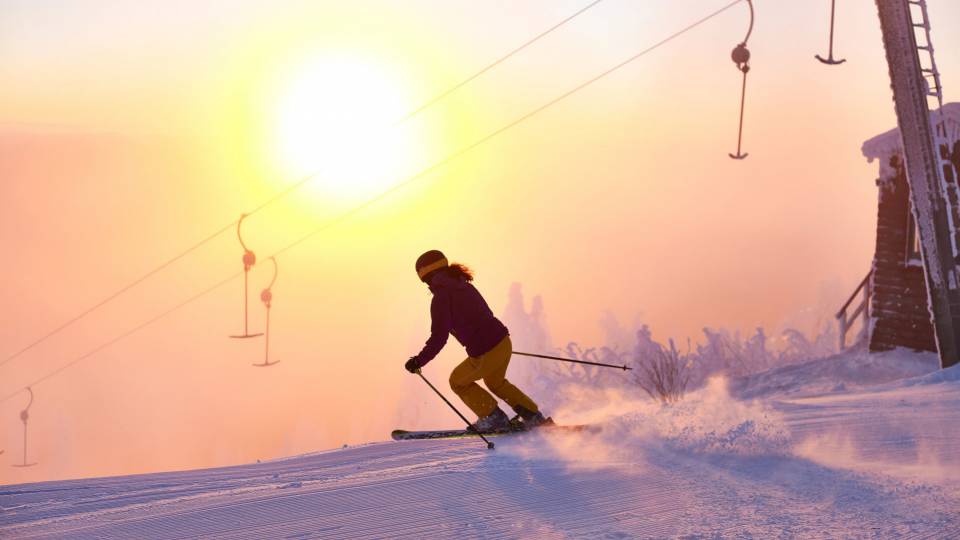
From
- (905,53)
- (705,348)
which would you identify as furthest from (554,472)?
(705,348)

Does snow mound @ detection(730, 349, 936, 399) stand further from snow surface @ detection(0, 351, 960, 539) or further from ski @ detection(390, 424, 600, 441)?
snow surface @ detection(0, 351, 960, 539)

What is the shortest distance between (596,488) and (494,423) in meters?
3.28

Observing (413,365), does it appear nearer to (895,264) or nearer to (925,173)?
(925,173)

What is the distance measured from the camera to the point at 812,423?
8.57 metres

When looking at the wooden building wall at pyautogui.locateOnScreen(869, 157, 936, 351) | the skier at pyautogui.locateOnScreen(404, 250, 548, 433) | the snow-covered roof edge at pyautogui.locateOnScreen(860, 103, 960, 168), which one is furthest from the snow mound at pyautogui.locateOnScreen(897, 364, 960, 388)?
the snow-covered roof edge at pyautogui.locateOnScreen(860, 103, 960, 168)

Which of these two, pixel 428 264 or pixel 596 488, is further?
pixel 428 264

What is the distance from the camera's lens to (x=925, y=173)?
13.1 meters

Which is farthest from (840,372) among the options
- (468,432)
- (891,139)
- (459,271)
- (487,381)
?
(459,271)

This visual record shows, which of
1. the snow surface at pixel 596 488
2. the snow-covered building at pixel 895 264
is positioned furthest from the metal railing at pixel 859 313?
the snow surface at pixel 596 488

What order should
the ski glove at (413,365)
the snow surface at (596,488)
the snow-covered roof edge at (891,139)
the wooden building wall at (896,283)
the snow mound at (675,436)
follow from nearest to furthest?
the snow surface at (596,488) → the snow mound at (675,436) → the ski glove at (413,365) → the snow-covered roof edge at (891,139) → the wooden building wall at (896,283)

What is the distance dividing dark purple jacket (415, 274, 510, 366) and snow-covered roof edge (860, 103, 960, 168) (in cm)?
1340

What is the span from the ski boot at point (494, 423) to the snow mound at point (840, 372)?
8.59m

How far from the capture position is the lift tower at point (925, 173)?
1304 centimetres

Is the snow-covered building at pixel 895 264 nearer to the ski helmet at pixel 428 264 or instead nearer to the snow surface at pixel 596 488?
the snow surface at pixel 596 488
